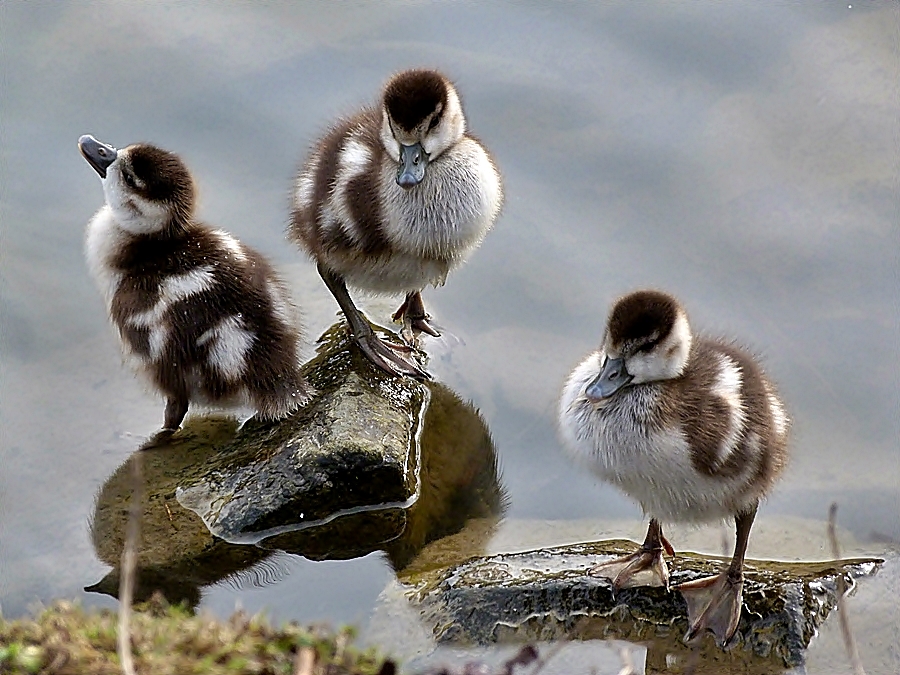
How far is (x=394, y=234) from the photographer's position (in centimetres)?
462

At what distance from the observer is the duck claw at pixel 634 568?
12.3 feet

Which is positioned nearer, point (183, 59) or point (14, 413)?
point (14, 413)

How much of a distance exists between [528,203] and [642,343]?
228 centimetres

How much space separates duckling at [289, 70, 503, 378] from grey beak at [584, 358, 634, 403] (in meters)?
1.22

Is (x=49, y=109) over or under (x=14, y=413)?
over

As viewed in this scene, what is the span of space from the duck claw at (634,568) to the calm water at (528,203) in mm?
501

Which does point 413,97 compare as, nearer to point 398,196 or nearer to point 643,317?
point 398,196

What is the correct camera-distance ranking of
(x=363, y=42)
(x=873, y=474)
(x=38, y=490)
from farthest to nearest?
(x=363, y=42) → (x=873, y=474) → (x=38, y=490)

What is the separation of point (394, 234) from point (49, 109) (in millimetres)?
2366

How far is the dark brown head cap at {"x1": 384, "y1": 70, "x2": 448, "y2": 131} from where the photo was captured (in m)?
4.48

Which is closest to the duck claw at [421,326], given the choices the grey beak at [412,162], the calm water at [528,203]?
the calm water at [528,203]

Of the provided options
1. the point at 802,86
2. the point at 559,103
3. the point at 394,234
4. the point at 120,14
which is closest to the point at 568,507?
the point at 394,234

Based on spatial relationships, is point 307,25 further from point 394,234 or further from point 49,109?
point 394,234

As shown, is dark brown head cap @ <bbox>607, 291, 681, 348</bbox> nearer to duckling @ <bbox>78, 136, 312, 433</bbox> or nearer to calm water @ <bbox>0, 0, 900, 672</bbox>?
calm water @ <bbox>0, 0, 900, 672</bbox>
